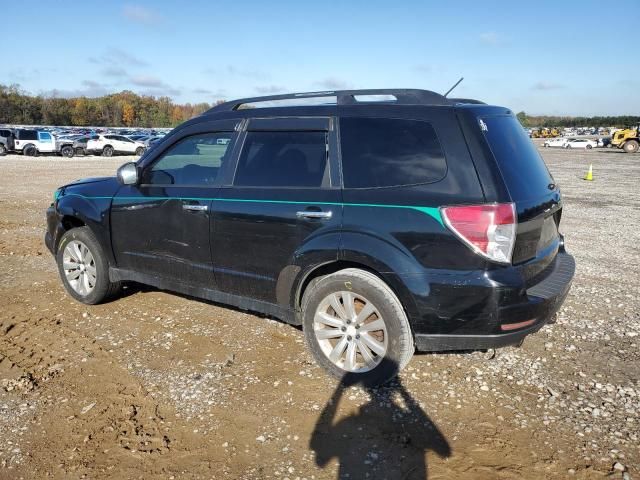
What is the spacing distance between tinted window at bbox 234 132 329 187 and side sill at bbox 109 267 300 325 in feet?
2.97

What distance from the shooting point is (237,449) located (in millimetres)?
2855

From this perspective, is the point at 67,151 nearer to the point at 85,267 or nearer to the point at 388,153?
the point at 85,267

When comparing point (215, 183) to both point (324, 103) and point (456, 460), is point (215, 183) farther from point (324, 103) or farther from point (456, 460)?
point (456, 460)

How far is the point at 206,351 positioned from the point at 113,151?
121 feet

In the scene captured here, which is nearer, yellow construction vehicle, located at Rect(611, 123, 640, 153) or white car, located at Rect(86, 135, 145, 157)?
white car, located at Rect(86, 135, 145, 157)

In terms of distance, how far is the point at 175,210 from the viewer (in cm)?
424

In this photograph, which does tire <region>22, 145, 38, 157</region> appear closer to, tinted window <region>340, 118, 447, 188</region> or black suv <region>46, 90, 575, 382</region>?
black suv <region>46, 90, 575, 382</region>

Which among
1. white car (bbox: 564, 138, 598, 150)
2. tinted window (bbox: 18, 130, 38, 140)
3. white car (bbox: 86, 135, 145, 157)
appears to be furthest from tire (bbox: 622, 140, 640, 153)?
tinted window (bbox: 18, 130, 38, 140)

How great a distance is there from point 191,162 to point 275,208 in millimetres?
1144

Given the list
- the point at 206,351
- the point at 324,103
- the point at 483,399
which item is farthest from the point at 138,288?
the point at 483,399

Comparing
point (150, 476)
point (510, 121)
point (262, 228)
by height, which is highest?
point (510, 121)

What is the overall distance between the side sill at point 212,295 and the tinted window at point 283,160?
2.97 feet

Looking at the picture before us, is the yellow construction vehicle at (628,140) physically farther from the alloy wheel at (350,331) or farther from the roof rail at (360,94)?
the alloy wheel at (350,331)

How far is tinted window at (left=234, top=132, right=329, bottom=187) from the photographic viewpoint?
3.66m
